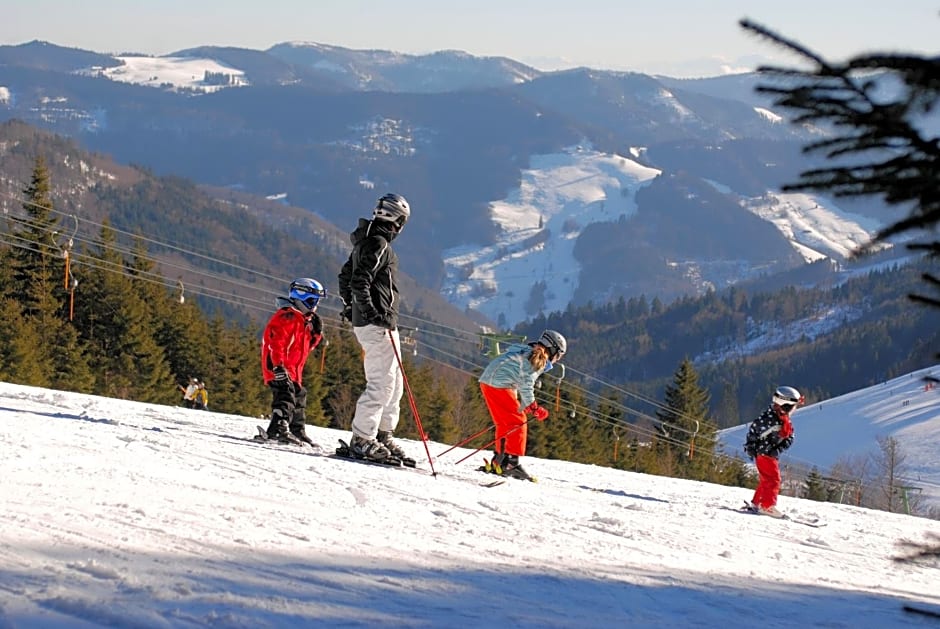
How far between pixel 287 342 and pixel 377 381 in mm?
1769

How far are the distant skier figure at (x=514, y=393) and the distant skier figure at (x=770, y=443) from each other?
2.52 m

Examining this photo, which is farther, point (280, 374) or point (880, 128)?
point (280, 374)

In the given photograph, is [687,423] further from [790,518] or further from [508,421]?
[508,421]

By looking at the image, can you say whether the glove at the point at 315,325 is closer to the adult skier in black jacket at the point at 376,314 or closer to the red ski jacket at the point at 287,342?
the red ski jacket at the point at 287,342

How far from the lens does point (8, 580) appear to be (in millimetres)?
4613

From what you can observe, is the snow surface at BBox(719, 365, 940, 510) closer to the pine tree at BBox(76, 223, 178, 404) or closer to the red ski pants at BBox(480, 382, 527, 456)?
the pine tree at BBox(76, 223, 178, 404)

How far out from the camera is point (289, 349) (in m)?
11.7

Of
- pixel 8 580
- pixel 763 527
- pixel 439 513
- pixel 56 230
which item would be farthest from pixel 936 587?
pixel 56 230

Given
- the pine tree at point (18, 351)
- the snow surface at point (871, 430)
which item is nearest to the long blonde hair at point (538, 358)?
the pine tree at point (18, 351)

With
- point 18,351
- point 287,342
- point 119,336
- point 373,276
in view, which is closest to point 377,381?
point 373,276

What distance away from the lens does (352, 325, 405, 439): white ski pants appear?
10188 mm

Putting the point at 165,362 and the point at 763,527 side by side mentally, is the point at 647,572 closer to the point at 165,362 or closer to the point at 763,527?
the point at 763,527

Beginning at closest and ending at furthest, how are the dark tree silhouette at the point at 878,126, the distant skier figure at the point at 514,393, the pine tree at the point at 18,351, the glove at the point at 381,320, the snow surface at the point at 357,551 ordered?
the dark tree silhouette at the point at 878,126 → the snow surface at the point at 357,551 → the glove at the point at 381,320 → the distant skier figure at the point at 514,393 → the pine tree at the point at 18,351

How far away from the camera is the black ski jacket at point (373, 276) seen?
9891mm
